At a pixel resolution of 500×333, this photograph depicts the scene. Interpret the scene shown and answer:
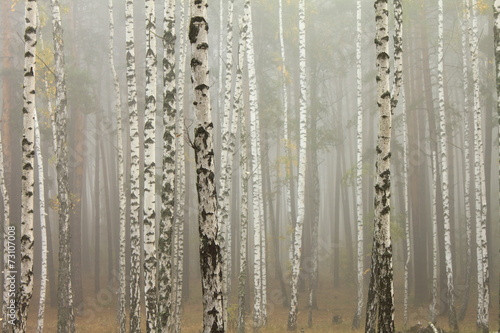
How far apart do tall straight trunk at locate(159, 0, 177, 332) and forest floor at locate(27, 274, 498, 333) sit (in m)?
5.83

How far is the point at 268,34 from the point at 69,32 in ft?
31.3

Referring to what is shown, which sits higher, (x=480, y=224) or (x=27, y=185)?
(x=27, y=185)

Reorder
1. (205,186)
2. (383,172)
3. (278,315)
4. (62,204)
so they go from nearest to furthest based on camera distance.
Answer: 1. (205,186)
2. (383,172)
3. (62,204)
4. (278,315)

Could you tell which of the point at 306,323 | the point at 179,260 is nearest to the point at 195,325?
the point at 306,323

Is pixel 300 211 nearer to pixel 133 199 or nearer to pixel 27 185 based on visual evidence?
pixel 133 199

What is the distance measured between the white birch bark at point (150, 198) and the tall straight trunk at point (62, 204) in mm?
4880

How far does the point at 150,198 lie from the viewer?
992 centimetres

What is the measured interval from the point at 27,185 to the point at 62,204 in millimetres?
5586

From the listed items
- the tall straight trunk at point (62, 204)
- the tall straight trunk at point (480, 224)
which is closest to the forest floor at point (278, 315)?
the tall straight trunk at point (480, 224)

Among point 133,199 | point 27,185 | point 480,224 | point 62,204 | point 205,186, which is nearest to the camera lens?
point 205,186

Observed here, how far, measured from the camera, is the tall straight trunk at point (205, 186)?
631 cm

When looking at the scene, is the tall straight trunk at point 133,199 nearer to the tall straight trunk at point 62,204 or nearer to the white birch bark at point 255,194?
the tall straight trunk at point 62,204

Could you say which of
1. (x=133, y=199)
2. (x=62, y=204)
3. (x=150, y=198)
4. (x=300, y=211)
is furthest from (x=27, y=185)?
(x=300, y=211)

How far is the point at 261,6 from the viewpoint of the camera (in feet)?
79.4
